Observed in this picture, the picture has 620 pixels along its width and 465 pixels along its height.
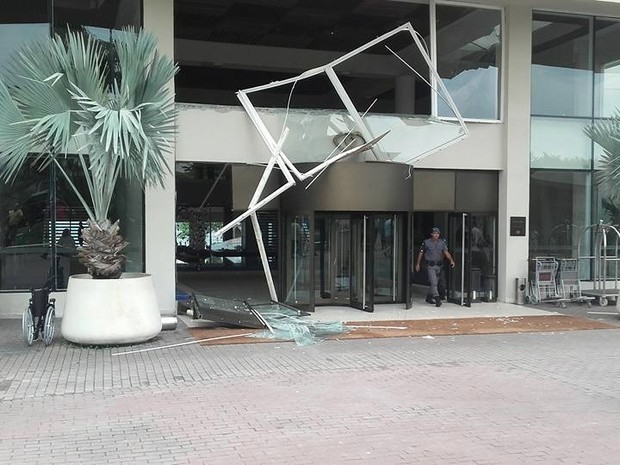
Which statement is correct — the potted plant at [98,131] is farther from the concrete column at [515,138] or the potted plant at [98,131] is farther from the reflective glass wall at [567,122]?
the reflective glass wall at [567,122]

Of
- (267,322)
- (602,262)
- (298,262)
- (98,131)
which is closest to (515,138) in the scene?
(602,262)

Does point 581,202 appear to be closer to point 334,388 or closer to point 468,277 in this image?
point 468,277

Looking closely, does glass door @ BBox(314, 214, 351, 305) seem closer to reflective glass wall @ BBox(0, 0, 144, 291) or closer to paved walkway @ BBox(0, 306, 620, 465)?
paved walkway @ BBox(0, 306, 620, 465)

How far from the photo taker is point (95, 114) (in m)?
8.59

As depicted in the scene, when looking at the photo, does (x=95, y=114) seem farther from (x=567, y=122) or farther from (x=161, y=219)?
(x=567, y=122)

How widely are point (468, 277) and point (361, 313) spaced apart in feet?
9.51

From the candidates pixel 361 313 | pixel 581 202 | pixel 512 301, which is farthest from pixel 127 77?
pixel 581 202

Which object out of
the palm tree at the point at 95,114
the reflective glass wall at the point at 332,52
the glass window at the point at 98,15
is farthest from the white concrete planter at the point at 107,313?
the reflective glass wall at the point at 332,52

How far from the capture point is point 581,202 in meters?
15.0

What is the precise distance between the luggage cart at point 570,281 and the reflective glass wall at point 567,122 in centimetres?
83

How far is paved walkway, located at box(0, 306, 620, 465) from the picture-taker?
15.9 feet

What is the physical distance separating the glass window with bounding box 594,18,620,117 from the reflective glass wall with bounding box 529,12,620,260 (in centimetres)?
2

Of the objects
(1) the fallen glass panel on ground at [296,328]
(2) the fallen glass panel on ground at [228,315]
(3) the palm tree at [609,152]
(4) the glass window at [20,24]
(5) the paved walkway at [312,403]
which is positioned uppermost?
(4) the glass window at [20,24]

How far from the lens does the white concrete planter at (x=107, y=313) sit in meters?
8.63
